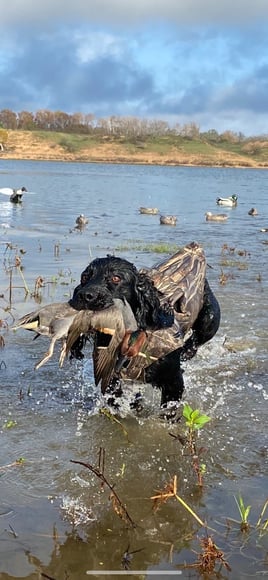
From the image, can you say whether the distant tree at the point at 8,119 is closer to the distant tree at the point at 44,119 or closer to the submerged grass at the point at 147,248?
the distant tree at the point at 44,119

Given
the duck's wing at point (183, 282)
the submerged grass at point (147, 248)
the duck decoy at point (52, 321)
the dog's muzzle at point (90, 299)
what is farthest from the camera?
the submerged grass at point (147, 248)

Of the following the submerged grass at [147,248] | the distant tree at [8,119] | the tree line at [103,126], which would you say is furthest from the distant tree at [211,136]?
the submerged grass at [147,248]

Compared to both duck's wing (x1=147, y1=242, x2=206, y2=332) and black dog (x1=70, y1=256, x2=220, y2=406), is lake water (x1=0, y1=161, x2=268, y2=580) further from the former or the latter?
duck's wing (x1=147, y1=242, x2=206, y2=332)

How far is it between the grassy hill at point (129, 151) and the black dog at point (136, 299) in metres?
83.9

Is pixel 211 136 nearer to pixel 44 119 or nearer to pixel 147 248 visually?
pixel 44 119

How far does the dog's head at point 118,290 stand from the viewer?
395 cm

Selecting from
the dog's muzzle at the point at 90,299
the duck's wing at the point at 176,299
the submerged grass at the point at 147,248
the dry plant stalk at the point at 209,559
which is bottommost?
the dry plant stalk at the point at 209,559

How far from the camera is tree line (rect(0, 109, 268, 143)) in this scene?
10913cm

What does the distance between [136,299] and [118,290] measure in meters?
0.21

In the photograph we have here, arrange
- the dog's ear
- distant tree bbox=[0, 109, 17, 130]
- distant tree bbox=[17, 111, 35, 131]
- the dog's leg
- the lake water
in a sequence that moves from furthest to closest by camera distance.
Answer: distant tree bbox=[17, 111, 35, 131] < distant tree bbox=[0, 109, 17, 130] < the dog's leg < the dog's ear < the lake water

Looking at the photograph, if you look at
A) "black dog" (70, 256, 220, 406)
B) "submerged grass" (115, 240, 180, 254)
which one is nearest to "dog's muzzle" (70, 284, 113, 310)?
"black dog" (70, 256, 220, 406)

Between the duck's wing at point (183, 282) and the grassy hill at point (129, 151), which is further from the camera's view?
the grassy hill at point (129, 151)

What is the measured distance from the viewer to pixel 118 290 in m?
4.28

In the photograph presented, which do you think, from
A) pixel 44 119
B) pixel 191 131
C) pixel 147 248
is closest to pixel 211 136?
pixel 191 131
